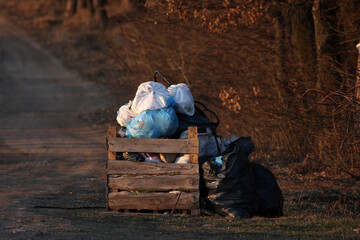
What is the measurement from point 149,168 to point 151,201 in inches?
14.6

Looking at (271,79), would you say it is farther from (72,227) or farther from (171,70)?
(72,227)

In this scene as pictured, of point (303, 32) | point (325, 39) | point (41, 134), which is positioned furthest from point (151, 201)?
point (41, 134)

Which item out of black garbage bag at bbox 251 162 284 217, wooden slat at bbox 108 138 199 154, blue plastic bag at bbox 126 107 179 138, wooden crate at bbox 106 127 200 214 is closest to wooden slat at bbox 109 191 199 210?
wooden crate at bbox 106 127 200 214

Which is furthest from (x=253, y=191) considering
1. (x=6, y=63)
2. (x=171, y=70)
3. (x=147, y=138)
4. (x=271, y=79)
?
(x=6, y=63)

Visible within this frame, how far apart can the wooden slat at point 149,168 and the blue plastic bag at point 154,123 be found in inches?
13.5

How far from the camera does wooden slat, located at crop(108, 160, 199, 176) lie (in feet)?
19.2

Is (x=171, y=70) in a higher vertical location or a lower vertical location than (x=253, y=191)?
higher

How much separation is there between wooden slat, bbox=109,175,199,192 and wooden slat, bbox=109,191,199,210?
0.07 metres

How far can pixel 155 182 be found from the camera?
5.89 meters

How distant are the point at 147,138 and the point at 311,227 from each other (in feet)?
6.62

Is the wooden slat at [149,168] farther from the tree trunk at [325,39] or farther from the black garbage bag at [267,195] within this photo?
the tree trunk at [325,39]

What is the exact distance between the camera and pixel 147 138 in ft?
19.4

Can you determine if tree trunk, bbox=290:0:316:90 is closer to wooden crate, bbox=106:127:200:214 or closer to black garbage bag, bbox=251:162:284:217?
black garbage bag, bbox=251:162:284:217

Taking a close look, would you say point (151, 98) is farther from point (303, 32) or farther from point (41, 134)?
point (41, 134)
